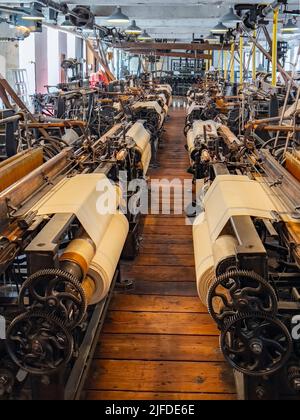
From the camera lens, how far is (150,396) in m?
2.52

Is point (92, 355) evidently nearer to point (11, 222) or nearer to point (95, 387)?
point (95, 387)

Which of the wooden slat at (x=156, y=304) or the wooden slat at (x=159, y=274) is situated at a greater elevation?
the wooden slat at (x=159, y=274)

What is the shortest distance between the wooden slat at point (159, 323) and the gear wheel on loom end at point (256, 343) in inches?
44.8

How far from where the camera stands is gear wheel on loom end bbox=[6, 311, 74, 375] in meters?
1.90

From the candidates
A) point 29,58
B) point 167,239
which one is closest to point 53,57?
point 29,58

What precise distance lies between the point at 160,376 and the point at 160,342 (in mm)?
331

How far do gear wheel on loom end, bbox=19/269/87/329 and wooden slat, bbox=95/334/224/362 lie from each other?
0.96 metres

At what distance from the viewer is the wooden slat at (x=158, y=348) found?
285 cm

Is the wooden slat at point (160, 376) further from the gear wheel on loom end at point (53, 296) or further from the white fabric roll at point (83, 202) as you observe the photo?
the gear wheel on loom end at point (53, 296)

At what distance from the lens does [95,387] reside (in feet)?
8.51

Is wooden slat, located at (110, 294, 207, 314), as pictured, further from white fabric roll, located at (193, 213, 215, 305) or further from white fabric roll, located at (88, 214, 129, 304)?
white fabric roll, located at (193, 213, 215, 305)

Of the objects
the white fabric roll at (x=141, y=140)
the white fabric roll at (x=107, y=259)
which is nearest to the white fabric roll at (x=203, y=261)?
the white fabric roll at (x=107, y=259)

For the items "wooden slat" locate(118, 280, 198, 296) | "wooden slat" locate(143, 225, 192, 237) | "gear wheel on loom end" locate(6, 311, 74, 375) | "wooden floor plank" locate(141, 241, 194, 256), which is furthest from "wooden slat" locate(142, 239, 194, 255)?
"gear wheel on loom end" locate(6, 311, 74, 375)
